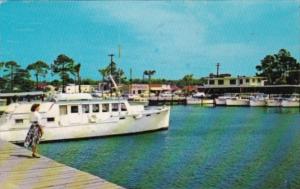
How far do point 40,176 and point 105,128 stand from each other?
75.7ft

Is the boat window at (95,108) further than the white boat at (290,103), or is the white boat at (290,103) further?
the white boat at (290,103)

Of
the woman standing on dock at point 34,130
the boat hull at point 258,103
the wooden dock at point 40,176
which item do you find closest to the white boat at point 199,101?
the boat hull at point 258,103

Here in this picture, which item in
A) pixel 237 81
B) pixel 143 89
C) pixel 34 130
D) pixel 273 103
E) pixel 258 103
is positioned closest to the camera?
pixel 34 130

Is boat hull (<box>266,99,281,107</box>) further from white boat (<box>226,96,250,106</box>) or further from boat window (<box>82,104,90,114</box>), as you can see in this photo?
boat window (<box>82,104,90,114</box>)

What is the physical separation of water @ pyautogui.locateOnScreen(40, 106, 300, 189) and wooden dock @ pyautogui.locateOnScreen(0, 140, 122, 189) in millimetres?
5523

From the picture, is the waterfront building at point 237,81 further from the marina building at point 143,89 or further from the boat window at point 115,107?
the boat window at point 115,107

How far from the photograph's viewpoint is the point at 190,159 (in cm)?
2425

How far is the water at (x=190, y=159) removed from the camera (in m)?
18.6

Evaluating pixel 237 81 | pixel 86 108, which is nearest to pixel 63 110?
pixel 86 108

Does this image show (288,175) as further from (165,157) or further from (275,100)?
(275,100)

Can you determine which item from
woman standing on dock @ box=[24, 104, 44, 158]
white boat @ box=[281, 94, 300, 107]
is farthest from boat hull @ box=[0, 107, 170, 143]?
white boat @ box=[281, 94, 300, 107]

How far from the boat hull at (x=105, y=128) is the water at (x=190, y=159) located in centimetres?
73

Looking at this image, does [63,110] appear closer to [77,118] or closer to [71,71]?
[77,118]

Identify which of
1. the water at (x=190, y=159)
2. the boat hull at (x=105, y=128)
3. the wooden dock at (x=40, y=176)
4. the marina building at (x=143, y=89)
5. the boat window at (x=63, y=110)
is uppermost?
the marina building at (x=143, y=89)
